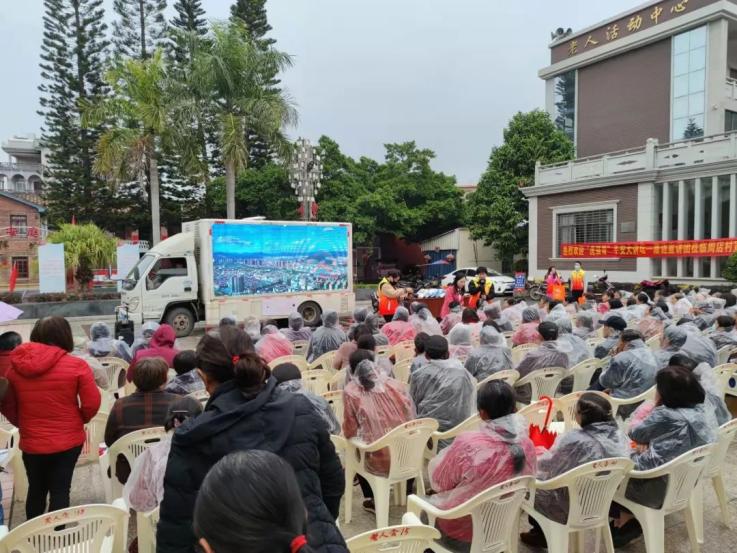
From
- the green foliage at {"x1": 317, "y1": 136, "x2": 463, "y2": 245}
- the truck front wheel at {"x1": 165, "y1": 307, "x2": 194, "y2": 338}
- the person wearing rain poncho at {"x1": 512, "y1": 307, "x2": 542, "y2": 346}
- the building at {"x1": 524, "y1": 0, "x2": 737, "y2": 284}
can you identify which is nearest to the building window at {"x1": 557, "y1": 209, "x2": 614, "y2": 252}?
the building at {"x1": 524, "y1": 0, "x2": 737, "y2": 284}

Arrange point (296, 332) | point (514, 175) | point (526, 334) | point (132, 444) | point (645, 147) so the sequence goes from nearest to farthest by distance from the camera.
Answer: point (132, 444)
point (526, 334)
point (296, 332)
point (645, 147)
point (514, 175)

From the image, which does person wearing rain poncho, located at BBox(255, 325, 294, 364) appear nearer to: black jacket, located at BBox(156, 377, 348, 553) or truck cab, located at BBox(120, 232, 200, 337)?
black jacket, located at BBox(156, 377, 348, 553)

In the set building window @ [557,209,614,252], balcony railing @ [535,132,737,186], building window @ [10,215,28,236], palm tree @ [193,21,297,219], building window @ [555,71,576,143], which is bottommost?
building window @ [557,209,614,252]

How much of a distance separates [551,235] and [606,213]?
2.61 m

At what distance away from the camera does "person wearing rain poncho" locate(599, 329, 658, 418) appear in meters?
4.53

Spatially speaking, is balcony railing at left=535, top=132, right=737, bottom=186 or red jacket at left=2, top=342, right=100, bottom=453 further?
balcony railing at left=535, top=132, right=737, bottom=186

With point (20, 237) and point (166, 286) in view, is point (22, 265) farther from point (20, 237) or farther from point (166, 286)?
point (166, 286)

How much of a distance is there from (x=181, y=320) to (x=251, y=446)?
1130 cm

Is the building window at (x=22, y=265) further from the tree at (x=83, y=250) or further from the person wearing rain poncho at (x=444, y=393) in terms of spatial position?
the person wearing rain poncho at (x=444, y=393)

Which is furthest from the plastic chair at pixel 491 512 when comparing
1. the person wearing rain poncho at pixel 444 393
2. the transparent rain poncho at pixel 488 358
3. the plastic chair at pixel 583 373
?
the plastic chair at pixel 583 373

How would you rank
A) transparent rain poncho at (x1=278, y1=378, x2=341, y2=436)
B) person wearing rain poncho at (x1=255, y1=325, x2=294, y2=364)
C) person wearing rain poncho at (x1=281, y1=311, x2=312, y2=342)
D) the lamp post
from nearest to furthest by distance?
transparent rain poncho at (x1=278, y1=378, x2=341, y2=436) < person wearing rain poncho at (x1=255, y1=325, x2=294, y2=364) < person wearing rain poncho at (x1=281, y1=311, x2=312, y2=342) < the lamp post

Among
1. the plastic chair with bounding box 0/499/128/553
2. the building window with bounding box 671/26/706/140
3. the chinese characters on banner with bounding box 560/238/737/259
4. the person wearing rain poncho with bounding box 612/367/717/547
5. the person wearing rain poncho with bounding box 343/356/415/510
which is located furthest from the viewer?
the building window with bounding box 671/26/706/140

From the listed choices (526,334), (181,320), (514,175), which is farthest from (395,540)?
(514,175)

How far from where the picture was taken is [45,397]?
3029mm
